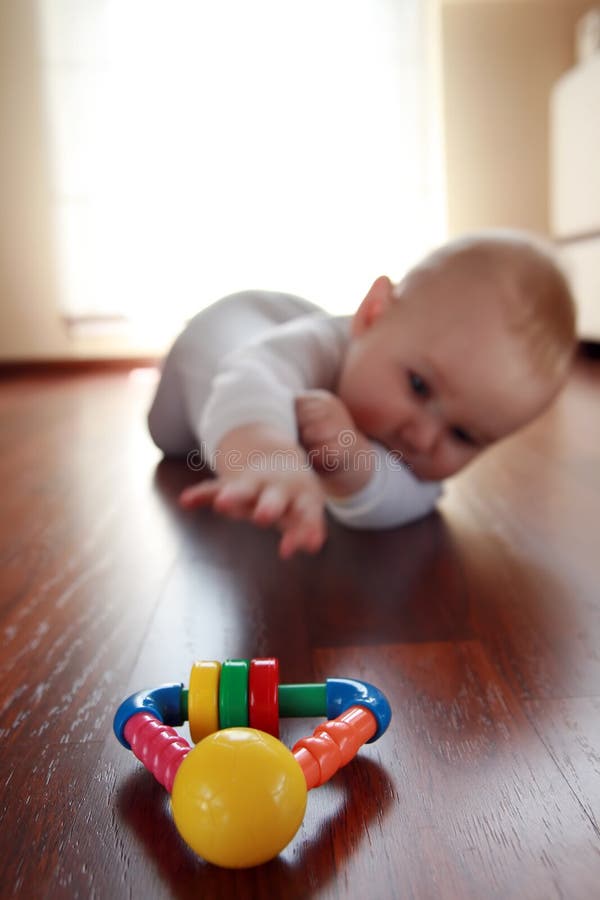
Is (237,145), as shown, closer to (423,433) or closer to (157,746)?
(423,433)

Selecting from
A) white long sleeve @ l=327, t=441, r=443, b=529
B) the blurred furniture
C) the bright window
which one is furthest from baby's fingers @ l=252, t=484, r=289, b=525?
the bright window

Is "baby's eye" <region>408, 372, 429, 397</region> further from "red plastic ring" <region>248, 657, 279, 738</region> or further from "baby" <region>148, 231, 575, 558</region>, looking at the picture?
"red plastic ring" <region>248, 657, 279, 738</region>

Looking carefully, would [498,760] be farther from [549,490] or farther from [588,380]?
[588,380]

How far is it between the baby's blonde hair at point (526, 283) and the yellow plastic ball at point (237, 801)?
60cm

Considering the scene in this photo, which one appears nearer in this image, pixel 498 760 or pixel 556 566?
pixel 498 760

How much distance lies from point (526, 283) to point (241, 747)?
0.65 m

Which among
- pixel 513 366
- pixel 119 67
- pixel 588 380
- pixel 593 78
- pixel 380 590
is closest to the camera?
Answer: pixel 380 590

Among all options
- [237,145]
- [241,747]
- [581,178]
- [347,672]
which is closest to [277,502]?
[347,672]

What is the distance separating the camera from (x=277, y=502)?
573 mm

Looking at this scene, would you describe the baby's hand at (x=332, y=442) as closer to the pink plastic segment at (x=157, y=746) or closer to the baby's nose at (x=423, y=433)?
the baby's nose at (x=423, y=433)

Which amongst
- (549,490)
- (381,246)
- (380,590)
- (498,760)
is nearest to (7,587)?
(380,590)

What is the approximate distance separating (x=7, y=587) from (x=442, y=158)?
115 inches

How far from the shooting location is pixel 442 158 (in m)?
3.20

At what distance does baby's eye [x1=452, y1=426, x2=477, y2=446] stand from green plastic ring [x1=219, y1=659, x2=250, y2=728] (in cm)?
54
